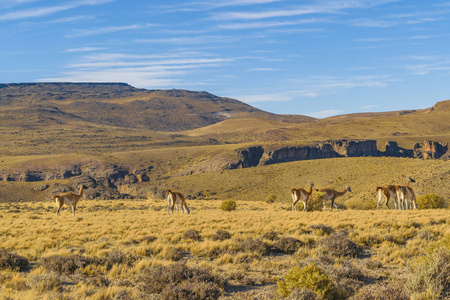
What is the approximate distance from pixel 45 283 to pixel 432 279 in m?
8.25

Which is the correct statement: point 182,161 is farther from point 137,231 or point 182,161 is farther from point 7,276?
point 7,276

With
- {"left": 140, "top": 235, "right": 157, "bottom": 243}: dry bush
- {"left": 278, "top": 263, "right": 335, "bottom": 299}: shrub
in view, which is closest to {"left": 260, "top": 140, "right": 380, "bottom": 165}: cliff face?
{"left": 140, "top": 235, "right": 157, "bottom": 243}: dry bush

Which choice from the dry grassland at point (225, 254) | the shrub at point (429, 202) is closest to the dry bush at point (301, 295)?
the dry grassland at point (225, 254)

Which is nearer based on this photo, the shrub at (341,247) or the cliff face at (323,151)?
the shrub at (341,247)

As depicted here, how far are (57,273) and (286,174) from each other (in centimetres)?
6688

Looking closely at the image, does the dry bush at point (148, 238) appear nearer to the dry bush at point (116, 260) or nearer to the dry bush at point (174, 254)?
the dry bush at point (174, 254)

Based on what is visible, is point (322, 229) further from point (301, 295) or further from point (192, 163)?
point (192, 163)

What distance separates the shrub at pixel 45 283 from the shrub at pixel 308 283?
5.01 m

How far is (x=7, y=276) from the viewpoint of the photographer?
31.5 ft

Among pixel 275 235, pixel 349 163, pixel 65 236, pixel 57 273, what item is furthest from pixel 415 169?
pixel 57 273

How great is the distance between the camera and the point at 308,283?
762 centimetres

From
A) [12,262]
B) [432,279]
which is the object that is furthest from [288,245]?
[12,262]

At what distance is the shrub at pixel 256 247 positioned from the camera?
12.5m

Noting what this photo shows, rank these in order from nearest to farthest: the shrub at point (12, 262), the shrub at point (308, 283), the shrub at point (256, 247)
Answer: the shrub at point (308, 283)
the shrub at point (12, 262)
the shrub at point (256, 247)
